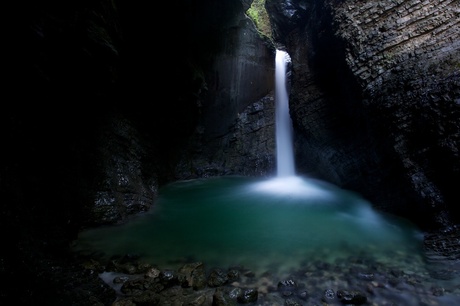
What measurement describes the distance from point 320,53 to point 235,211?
7109 millimetres

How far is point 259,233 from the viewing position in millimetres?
6340

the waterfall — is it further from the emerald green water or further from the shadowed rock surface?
the emerald green water

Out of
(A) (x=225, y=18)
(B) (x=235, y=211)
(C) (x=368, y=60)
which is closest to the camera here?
(C) (x=368, y=60)

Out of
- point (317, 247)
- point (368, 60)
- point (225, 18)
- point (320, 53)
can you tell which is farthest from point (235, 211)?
point (225, 18)

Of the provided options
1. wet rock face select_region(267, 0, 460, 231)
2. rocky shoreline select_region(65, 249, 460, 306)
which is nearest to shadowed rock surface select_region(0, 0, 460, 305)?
wet rock face select_region(267, 0, 460, 231)

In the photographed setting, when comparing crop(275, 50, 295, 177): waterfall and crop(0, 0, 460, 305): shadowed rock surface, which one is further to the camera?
crop(275, 50, 295, 177): waterfall

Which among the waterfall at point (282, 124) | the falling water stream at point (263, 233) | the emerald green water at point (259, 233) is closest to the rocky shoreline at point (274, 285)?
the falling water stream at point (263, 233)

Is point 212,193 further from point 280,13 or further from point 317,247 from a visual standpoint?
point 280,13

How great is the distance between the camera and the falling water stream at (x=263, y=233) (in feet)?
16.5

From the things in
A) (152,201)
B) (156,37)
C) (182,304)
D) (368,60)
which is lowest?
(182,304)

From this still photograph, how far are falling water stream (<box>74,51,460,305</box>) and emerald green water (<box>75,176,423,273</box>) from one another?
18 millimetres

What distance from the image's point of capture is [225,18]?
42.6 ft

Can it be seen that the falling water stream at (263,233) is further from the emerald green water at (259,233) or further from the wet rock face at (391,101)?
the wet rock face at (391,101)

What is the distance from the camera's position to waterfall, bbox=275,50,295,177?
521 inches
